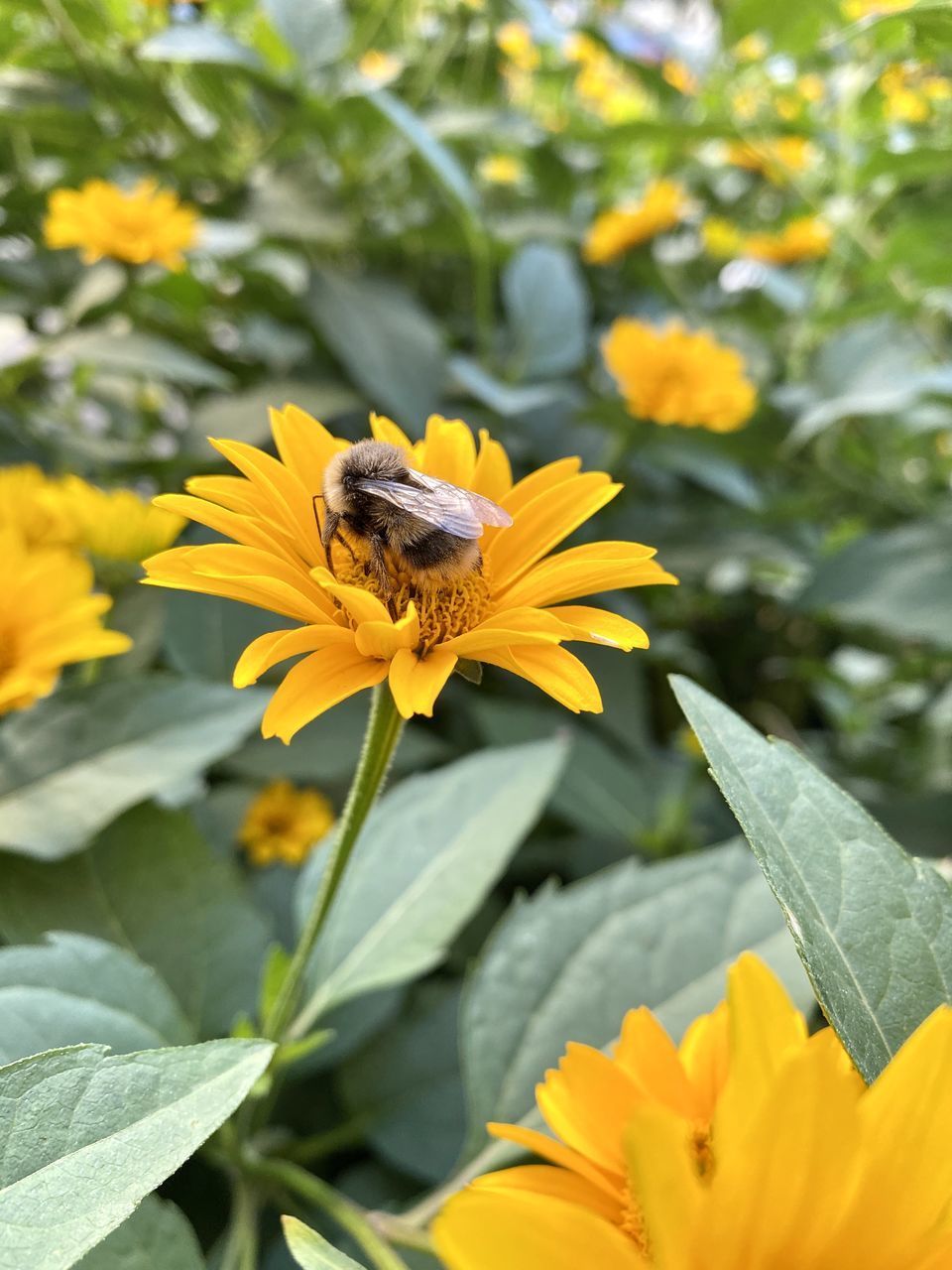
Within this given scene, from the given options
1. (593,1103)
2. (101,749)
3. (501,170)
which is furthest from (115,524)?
(501,170)

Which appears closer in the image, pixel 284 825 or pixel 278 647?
pixel 278 647

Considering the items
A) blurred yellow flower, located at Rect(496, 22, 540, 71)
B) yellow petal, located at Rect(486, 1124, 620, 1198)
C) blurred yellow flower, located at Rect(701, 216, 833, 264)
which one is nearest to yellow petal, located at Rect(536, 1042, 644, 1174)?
yellow petal, located at Rect(486, 1124, 620, 1198)

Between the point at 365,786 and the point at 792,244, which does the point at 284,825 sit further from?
the point at 792,244

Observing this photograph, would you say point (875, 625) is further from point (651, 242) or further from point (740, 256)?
point (740, 256)

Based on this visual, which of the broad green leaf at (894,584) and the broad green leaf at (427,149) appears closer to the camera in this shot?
the broad green leaf at (427,149)

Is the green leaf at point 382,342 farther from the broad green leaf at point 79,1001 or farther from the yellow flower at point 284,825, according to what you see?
the broad green leaf at point 79,1001

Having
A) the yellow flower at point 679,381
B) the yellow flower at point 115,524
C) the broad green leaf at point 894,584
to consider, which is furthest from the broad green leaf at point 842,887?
the yellow flower at point 679,381
